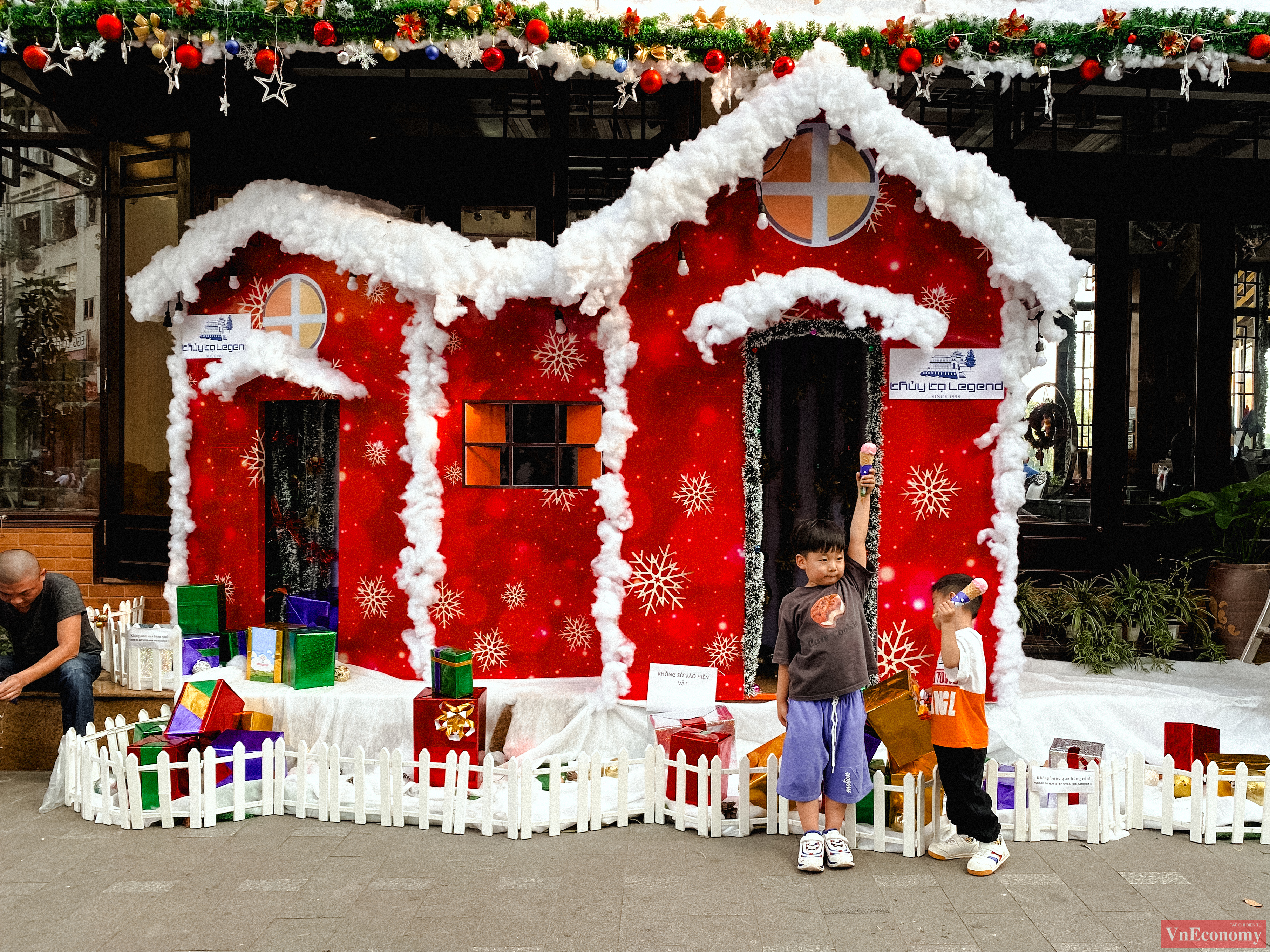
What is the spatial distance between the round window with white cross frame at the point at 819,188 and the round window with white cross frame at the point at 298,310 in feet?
10.5

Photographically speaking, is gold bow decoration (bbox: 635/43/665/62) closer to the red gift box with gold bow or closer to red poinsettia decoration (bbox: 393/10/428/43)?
red poinsettia decoration (bbox: 393/10/428/43)

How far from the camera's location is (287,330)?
264 inches

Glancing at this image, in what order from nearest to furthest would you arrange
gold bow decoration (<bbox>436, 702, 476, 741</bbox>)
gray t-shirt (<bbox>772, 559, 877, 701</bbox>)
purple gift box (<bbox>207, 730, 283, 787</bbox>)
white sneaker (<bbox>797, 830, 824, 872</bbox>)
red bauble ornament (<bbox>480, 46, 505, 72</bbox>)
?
white sneaker (<bbox>797, 830, 824, 872</bbox>) < gray t-shirt (<bbox>772, 559, 877, 701</bbox>) < purple gift box (<bbox>207, 730, 283, 787</bbox>) < gold bow decoration (<bbox>436, 702, 476, 741</bbox>) < red bauble ornament (<bbox>480, 46, 505, 72</bbox>)

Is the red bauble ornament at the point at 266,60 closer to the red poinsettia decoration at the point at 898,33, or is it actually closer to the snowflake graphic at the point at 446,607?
the snowflake graphic at the point at 446,607

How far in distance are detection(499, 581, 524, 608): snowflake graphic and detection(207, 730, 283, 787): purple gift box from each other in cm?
166

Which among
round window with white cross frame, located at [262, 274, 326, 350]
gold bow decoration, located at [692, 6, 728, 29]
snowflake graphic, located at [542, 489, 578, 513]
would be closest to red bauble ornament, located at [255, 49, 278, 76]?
round window with white cross frame, located at [262, 274, 326, 350]

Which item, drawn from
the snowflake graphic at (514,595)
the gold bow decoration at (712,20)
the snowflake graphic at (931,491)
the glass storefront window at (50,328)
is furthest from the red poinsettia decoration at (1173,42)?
the glass storefront window at (50,328)

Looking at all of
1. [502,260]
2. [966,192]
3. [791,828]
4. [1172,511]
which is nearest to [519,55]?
[502,260]

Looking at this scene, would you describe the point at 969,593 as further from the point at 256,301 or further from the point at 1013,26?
the point at 256,301

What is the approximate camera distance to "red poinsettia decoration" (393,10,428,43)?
5594 millimetres

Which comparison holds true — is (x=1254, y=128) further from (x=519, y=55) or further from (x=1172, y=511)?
(x=519, y=55)

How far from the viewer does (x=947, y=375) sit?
5.98 m

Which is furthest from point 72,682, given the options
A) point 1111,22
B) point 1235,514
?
point 1235,514

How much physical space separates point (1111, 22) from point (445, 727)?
228 inches
